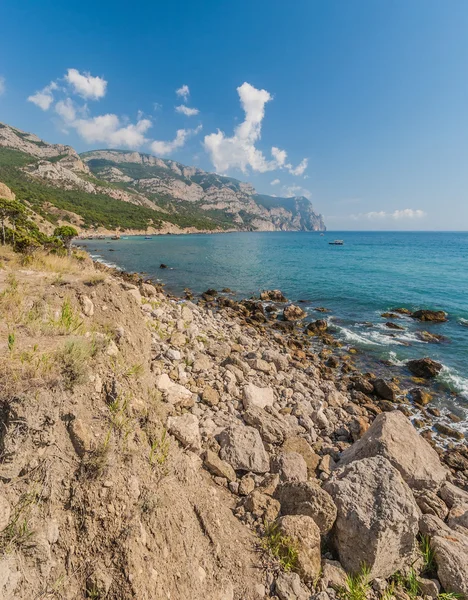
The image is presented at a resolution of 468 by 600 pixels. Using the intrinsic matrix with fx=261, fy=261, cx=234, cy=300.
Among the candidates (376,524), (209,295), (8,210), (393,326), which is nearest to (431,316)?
(393,326)

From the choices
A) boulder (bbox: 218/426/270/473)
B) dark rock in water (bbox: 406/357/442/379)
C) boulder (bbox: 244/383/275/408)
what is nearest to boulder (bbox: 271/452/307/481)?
boulder (bbox: 218/426/270/473)

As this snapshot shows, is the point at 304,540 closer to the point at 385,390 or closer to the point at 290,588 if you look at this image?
the point at 290,588

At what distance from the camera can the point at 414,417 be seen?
10.9 m

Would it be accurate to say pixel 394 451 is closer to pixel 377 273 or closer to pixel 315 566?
pixel 315 566

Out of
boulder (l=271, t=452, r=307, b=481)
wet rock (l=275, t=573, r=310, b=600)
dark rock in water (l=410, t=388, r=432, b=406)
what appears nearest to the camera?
wet rock (l=275, t=573, r=310, b=600)

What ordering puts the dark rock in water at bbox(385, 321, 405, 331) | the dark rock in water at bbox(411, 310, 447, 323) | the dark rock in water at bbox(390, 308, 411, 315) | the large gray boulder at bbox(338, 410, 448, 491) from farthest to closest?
the dark rock in water at bbox(390, 308, 411, 315), the dark rock in water at bbox(411, 310, 447, 323), the dark rock in water at bbox(385, 321, 405, 331), the large gray boulder at bbox(338, 410, 448, 491)

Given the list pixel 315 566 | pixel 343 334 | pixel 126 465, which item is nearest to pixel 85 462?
pixel 126 465

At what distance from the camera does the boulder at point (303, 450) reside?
6352 mm

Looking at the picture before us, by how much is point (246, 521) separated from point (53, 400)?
3555mm

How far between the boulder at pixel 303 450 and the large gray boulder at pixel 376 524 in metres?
1.79

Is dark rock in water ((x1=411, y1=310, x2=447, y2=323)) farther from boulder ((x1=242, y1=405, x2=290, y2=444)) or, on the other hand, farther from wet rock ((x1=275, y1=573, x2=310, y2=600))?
wet rock ((x1=275, y1=573, x2=310, y2=600))

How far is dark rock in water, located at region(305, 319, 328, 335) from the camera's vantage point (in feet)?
62.3

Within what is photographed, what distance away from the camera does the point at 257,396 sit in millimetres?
8266

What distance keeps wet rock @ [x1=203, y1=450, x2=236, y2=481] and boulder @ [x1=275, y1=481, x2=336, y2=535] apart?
999mm
